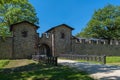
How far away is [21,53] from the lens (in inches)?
1331

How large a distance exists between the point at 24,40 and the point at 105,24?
84.9 ft

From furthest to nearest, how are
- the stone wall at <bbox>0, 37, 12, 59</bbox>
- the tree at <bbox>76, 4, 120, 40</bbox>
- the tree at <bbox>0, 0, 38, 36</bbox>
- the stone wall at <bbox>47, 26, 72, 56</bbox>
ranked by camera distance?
the tree at <bbox>76, 4, 120, 40</bbox> → the tree at <bbox>0, 0, 38, 36</bbox> → the stone wall at <bbox>47, 26, 72, 56</bbox> → the stone wall at <bbox>0, 37, 12, 59</bbox>

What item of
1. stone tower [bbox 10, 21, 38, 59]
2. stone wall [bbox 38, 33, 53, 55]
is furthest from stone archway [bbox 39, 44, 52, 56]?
stone tower [bbox 10, 21, 38, 59]

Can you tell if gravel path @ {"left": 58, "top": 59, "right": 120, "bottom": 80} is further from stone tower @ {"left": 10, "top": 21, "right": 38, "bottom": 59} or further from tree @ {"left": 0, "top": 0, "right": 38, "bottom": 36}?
tree @ {"left": 0, "top": 0, "right": 38, "bottom": 36}

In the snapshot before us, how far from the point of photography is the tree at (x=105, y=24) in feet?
180

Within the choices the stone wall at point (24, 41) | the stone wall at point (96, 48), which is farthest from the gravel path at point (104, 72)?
the stone wall at point (96, 48)

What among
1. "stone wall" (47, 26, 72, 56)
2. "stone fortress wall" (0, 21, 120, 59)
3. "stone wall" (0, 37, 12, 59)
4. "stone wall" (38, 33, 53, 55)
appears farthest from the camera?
"stone wall" (47, 26, 72, 56)

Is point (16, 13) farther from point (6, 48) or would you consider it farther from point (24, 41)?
point (6, 48)

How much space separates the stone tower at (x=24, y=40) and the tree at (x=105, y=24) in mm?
A: 23378

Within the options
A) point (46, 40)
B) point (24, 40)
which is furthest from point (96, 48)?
point (24, 40)

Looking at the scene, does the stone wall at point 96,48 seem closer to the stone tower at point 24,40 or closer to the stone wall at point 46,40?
the stone wall at point 46,40

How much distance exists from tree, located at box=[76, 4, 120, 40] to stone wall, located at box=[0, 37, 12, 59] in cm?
2621

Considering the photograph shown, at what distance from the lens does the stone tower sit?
33.8 meters

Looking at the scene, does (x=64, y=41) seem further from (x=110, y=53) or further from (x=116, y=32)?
(x=116, y=32)
